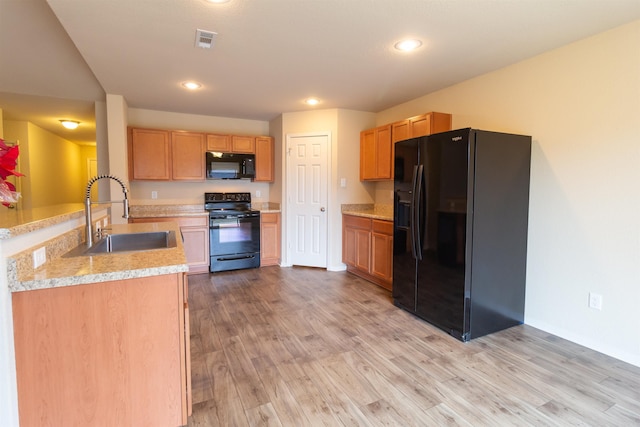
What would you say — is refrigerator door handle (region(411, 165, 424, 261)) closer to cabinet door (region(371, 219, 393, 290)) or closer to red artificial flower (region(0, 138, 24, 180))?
cabinet door (region(371, 219, 393, 290))

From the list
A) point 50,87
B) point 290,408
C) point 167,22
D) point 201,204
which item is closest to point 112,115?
point 50,87

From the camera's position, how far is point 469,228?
251cm

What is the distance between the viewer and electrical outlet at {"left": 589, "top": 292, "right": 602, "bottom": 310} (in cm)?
242

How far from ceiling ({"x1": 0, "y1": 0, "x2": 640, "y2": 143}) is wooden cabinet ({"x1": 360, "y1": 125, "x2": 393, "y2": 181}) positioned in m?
0.48

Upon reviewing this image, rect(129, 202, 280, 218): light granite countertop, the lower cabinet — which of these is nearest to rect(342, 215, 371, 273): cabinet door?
the lower cabinet

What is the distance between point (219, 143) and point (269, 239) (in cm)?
161

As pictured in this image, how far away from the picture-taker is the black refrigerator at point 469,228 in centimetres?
252

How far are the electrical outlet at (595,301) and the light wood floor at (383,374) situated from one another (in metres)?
0.34

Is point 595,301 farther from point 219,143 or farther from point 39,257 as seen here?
point 219,143

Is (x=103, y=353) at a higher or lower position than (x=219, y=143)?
lower

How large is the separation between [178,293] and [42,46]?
2.86 m

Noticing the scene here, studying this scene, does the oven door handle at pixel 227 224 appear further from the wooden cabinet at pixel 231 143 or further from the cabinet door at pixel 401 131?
the cabinet door at pixel 401 131

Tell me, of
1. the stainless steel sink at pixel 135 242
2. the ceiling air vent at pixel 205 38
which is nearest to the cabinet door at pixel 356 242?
the stainless steel sink at pixel 135 242

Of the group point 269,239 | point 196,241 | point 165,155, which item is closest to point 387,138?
point 269,239
